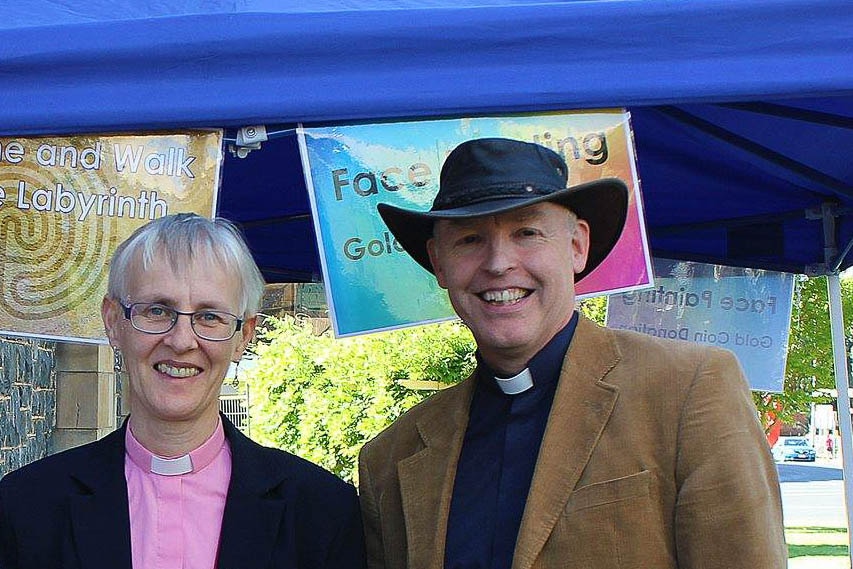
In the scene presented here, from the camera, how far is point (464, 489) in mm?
2137

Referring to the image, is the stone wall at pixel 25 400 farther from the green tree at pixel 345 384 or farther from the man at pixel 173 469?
the man at pixel 173 469

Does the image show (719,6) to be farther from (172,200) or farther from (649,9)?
(172,200)

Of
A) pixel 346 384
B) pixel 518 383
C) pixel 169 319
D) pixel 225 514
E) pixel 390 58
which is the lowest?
pixel 225 514

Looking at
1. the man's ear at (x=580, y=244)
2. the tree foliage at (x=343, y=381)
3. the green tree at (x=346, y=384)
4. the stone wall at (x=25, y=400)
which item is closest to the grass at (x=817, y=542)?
the tree foliage at (x=343, y=381)

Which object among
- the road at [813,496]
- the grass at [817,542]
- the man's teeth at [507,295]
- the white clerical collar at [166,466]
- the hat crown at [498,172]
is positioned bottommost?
the road at [813,496]

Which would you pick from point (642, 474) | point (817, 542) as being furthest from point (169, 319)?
point (817, 542)

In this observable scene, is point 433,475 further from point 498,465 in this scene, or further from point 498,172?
point 498,172

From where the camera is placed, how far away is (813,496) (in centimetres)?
2483

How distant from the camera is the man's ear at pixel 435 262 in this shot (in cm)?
221

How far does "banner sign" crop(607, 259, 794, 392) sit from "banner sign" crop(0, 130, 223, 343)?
9.11 feet

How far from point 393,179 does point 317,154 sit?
0.22 meters

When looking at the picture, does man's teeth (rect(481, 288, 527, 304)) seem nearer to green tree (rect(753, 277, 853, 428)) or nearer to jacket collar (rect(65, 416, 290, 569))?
jacket collar (rect(65, 416, 290, 569))

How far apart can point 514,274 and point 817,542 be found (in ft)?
50.5

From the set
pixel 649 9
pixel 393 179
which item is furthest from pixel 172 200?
pixel 649 9
